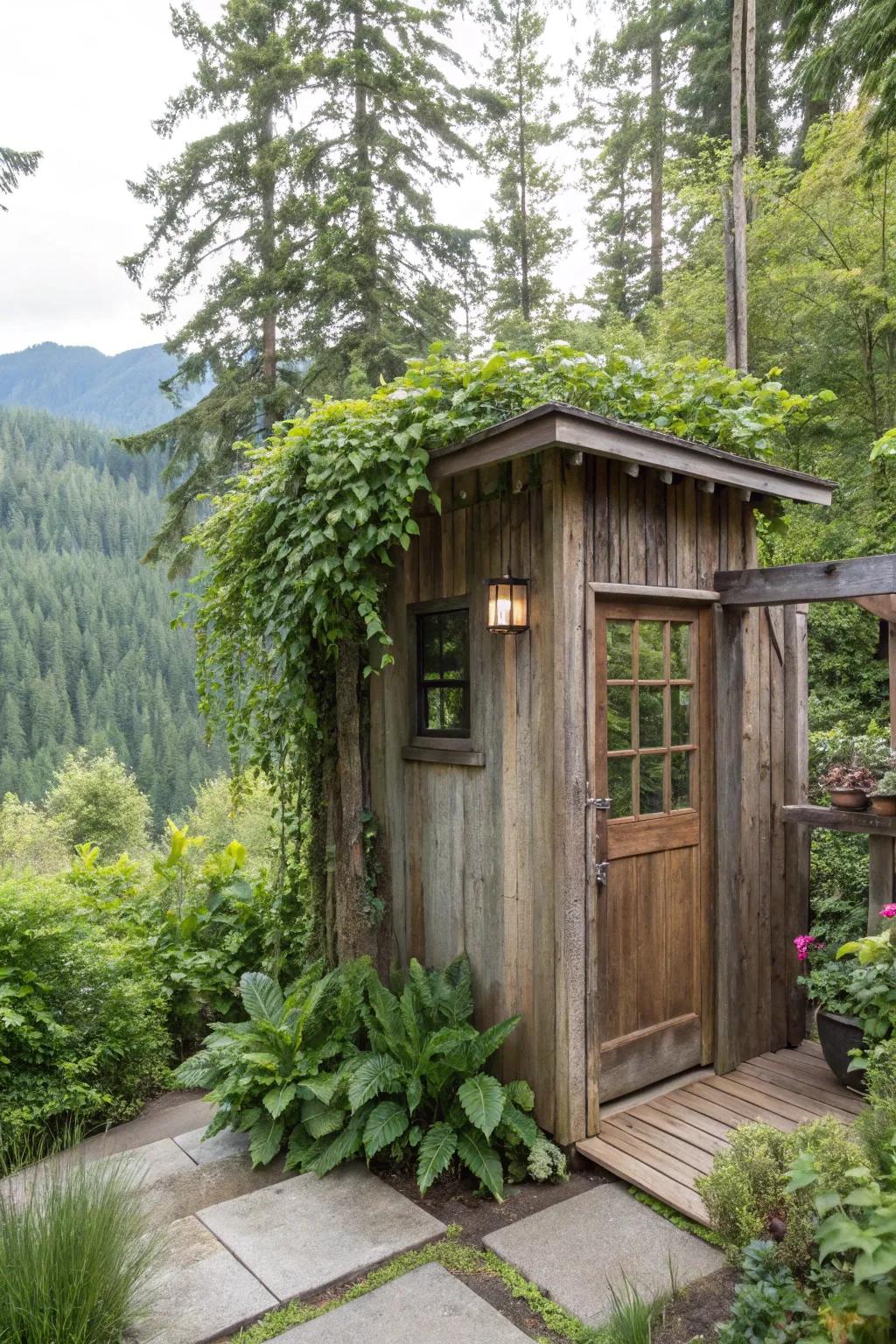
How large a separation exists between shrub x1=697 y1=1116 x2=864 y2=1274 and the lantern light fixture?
1768 millimetres

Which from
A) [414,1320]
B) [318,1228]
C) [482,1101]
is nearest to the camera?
[414,1320]

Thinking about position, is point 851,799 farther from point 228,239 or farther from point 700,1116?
point 228,239

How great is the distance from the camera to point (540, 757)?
3047 millimetres

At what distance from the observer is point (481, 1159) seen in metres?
2.83

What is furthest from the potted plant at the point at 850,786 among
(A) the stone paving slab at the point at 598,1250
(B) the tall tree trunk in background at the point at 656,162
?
(B) the tall tree trunk in background at the point at 656,162

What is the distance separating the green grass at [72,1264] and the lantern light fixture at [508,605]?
210cm

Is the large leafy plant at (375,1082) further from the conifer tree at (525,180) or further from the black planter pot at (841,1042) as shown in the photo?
the conifer tree at (525,180)

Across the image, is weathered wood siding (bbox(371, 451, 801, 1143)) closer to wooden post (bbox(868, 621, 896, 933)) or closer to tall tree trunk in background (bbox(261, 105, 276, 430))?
wooden post (bbox(868, 621, 896, 933))

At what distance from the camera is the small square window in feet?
11.4

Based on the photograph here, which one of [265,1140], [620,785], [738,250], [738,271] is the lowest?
[265,1140]

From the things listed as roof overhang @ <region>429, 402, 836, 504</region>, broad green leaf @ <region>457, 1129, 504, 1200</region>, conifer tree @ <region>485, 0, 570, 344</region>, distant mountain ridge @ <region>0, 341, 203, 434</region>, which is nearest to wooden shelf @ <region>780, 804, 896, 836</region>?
roof overhang @ <region>429, 402, 836, 504</region>

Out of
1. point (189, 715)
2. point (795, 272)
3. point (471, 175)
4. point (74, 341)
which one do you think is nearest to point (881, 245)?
point (795, 272)

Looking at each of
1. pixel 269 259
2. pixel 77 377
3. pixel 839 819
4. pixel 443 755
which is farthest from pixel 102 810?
pixel 77 377

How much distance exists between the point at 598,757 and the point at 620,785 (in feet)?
0.80
